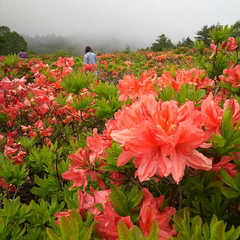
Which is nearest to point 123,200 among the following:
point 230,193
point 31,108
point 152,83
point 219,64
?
point 230,193

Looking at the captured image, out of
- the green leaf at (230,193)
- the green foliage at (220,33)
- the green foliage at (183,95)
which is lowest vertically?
the green leaf at (230,193)

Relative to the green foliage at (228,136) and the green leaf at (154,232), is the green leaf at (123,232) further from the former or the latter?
the green foliage at (228,136)

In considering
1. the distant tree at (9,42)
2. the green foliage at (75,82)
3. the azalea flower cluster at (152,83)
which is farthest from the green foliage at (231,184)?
the distant tree at (9,42)

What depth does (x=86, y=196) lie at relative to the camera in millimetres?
890

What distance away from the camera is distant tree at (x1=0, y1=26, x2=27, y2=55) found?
36.9 m

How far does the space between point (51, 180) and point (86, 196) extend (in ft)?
2.77

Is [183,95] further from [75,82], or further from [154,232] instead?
[75,82]

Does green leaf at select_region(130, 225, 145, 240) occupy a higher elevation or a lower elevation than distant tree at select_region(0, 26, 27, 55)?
lower

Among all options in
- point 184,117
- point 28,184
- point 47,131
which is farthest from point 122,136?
point 47,131

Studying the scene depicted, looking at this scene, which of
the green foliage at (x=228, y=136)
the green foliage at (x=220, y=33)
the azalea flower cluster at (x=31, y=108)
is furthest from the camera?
the azalea flower cluster at (x=31, y=108)

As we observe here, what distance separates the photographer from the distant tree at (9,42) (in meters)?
36.9

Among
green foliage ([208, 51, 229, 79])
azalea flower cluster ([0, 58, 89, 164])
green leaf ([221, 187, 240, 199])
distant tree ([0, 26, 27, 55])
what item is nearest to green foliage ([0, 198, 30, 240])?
green leaf ([221, 187, 240, 199])

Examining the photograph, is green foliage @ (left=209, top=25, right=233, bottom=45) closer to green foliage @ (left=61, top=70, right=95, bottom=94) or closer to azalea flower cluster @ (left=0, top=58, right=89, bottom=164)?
green foliage @ (left=61, top=70, right=95, bottom=94)

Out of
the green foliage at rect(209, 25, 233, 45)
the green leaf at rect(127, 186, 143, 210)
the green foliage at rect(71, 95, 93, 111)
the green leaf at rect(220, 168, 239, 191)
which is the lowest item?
the green leaf at rect(127, 186, 143, 210)
